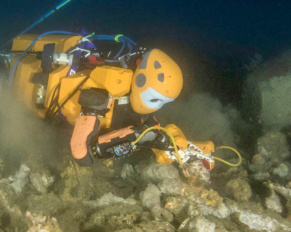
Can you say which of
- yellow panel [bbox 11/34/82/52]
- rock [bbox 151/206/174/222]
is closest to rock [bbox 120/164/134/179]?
rock [bbox 151/206/174/222]

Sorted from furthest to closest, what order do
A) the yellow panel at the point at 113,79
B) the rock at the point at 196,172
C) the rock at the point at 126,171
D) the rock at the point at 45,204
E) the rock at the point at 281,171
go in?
the rock at the point at 281,171 < the rock at the point at 126,171 < the rock at the point at 196,172 < the yellow panel at the point at 113,79 < the rock at the point at 45,204

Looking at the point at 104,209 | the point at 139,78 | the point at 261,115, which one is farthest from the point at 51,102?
the point at 261,115

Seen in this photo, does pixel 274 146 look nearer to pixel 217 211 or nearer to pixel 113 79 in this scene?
pixel 217 211

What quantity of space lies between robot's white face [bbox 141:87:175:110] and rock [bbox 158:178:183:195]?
1.03 m

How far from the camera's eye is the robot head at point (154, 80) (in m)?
2.61

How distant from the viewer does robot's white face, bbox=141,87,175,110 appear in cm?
265

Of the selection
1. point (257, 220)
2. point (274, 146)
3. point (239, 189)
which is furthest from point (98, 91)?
point (274, 146)

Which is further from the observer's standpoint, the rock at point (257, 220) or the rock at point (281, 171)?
the rock at point (281, 171)

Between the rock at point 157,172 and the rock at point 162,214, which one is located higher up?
the rock at point 157,172

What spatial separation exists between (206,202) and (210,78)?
11.4 feet

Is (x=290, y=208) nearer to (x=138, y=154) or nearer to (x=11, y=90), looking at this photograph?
Answer: (x=138, y=154)

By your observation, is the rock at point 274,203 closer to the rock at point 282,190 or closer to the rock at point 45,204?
the rock at point 282,190

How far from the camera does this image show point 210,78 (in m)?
5.30

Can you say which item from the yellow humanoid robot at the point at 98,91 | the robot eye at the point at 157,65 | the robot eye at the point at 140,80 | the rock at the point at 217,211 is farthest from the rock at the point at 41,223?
the robot eye at the point at 157,65
